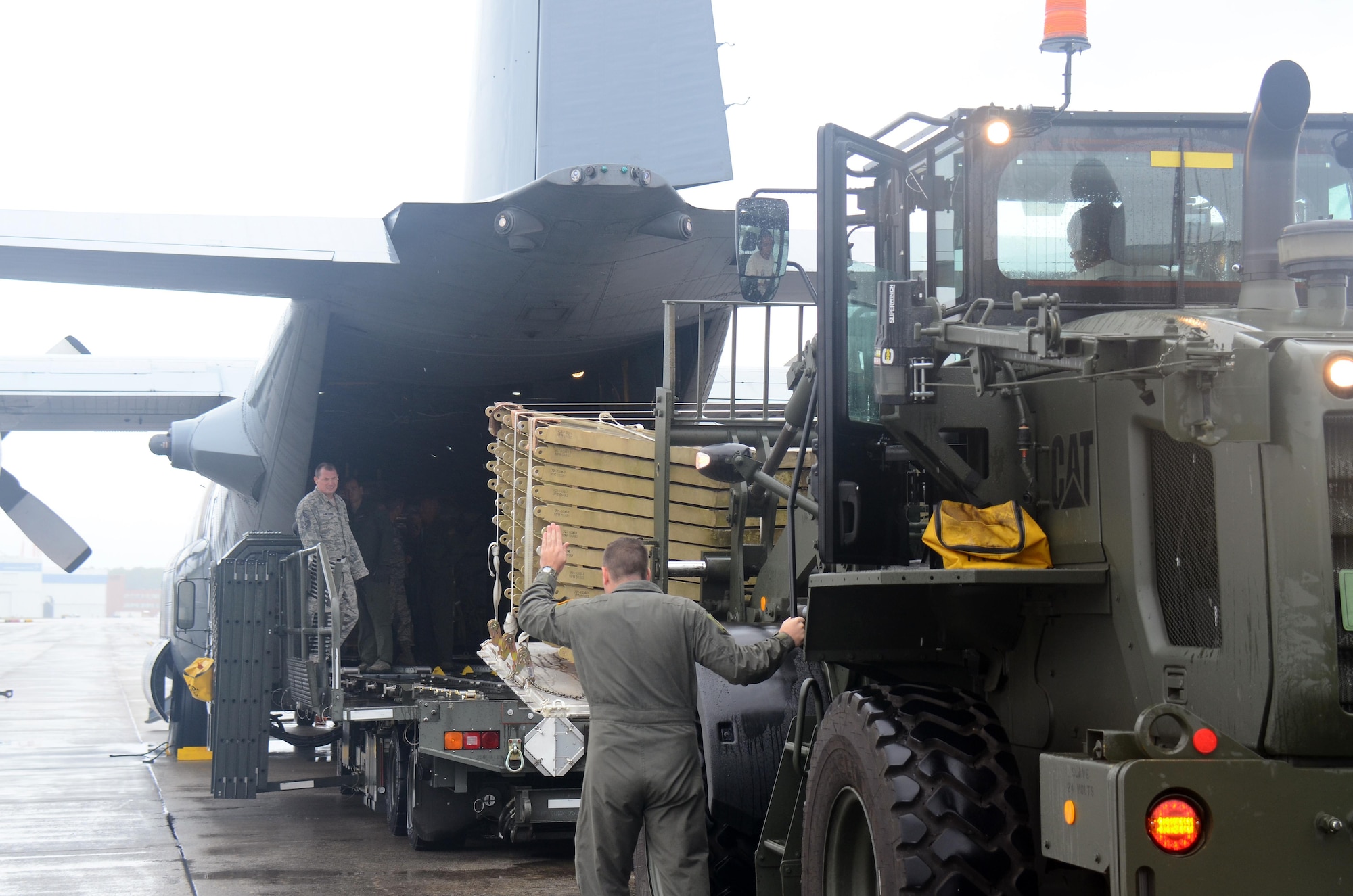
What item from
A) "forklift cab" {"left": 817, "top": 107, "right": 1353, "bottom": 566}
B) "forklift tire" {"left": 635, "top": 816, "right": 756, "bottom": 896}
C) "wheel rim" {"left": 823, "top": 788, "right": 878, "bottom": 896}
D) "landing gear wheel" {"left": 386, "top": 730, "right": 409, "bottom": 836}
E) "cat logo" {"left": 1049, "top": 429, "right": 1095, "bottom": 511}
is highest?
"forklift cab" {"left": 817, "top": 107, "right": 1353, "bottom": 566}

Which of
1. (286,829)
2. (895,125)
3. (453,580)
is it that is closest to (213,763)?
(286,829)

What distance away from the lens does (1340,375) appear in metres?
3.26

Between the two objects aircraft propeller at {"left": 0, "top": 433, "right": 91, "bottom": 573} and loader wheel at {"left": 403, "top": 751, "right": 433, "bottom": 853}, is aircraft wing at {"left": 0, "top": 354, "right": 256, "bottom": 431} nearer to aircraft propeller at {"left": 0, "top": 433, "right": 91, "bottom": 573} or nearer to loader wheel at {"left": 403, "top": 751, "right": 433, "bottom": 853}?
aircraft propeller at {"left": 0, "top": 433, "right": 91, "bottom": 573}

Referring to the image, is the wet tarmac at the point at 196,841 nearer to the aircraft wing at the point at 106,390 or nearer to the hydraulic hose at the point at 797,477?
the hydraulic hose at the point at 797,477

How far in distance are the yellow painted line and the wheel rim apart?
2.30m

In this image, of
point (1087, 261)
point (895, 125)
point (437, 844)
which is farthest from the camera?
point (437, 844)

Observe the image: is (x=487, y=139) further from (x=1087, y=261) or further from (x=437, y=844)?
(x=1087, y=261)

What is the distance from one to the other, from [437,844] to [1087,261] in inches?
276

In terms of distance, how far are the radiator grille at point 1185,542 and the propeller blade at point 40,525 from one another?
24237 millimetres

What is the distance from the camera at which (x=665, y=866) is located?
17.5ft

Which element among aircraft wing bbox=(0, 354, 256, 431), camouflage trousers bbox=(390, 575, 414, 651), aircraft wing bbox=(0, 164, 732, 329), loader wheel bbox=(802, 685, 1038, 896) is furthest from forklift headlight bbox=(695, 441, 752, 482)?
aircraft wing bbox=(0, 354, 256, 431)

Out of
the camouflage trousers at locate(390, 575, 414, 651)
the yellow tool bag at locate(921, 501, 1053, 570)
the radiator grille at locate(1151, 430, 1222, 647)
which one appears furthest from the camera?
the camouflage trousers at locate(390, 575, 414, 651)

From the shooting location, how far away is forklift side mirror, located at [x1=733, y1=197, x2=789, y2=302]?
5016 millimetres

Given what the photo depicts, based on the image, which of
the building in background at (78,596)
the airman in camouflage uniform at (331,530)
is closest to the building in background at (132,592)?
the building in background at (78,596)
